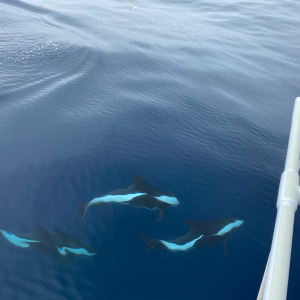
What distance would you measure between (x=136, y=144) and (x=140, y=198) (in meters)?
1.86

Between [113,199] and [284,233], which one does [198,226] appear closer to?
[113,199]

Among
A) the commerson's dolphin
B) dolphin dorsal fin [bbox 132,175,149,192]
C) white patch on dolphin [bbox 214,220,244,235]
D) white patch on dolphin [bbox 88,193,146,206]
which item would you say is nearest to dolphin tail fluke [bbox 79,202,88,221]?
white patch on dolphin [bbox 88,193,146,206]

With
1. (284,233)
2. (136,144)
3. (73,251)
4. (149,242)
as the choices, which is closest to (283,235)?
(284,233)

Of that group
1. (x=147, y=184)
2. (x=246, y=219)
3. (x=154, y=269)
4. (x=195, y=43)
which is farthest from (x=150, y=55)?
(x=154, y=269)

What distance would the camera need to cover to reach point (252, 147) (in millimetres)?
9523

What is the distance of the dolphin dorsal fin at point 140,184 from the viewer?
7988 millimetres

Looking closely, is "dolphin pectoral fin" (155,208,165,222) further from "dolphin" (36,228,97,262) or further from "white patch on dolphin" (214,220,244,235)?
"dolphin" (36,228,97,262)

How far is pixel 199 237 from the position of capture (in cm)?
716

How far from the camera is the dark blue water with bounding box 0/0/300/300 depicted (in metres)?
6.64

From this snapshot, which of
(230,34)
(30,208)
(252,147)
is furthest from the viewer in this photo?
(230,34)

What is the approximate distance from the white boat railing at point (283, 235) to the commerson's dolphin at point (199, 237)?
3.54 metres

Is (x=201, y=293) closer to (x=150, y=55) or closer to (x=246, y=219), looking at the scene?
(x=246, y=219)

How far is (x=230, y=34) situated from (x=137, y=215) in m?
11.7

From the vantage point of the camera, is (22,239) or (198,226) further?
(198,226)
